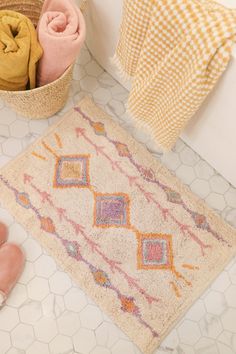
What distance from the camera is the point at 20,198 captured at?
4.84 feet

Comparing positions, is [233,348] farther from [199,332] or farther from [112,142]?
[112,142]

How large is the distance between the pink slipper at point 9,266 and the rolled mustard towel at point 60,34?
61 cm

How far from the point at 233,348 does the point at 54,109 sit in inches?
40.4

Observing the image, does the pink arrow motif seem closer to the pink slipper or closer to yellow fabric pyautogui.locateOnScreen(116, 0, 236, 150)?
the pink slipper

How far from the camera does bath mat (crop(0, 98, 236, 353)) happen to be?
54.2 inches

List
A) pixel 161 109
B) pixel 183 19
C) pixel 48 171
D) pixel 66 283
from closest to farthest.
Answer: pixel 183 19 → pixel 161 109 → pixel 66 283 → pixel 48 171

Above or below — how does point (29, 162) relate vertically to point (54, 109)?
below

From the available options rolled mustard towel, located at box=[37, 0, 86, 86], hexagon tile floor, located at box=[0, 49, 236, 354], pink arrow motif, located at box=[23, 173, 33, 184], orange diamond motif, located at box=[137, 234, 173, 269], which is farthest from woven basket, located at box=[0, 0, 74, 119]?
orange diamond motif, located at box=[137, 234, 173, 269]

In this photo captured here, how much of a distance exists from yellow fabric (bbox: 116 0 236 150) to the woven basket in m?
0.23

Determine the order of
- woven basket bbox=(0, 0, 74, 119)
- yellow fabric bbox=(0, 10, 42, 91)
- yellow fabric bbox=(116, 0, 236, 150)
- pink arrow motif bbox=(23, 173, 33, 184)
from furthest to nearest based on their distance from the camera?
pink arrow motif bbox=(23, 173, 33, 184) → woven basket bbox=(0, 0, 74, 119) → yellow fabric bbox=(0, 10, 42, 91) → yellow fabric bbox=(116, 0, 236, 150)

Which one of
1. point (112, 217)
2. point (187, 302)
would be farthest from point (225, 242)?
point (112, 217)

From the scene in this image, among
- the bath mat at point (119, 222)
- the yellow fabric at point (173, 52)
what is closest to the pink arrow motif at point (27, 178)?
the bath mat at point (119, 222)

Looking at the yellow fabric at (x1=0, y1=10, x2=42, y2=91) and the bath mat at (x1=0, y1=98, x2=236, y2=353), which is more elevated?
the yellow fabric at (x1=0, y1=10, x2=42, y2=91)

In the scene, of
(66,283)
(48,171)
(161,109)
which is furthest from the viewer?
(48,171)
